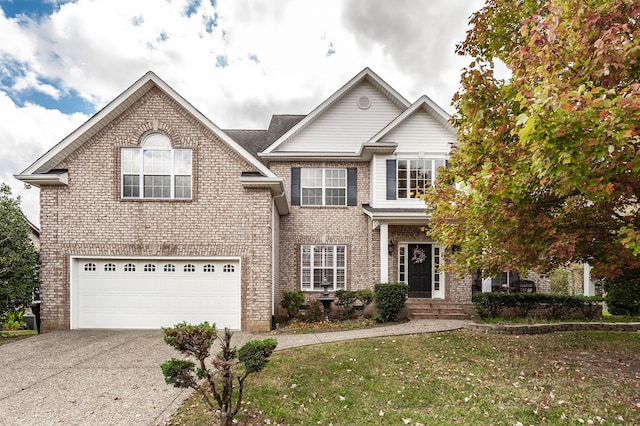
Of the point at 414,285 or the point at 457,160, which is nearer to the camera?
the point at 457,160

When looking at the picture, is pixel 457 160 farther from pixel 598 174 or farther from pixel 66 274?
pixel 66 274

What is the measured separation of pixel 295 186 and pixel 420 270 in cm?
599

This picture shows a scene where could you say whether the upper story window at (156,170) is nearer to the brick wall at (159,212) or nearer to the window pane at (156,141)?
the window pane at (156,141)

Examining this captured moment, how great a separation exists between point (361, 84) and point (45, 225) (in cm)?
1228

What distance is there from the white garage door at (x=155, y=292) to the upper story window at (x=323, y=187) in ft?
14.8

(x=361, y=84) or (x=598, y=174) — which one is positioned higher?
(x=361, y=84)

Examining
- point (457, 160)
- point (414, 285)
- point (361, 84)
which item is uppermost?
point (361, 84)

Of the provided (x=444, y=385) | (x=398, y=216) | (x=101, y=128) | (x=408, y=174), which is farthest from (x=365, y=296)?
(x=101, y=128)

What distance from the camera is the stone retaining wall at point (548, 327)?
9.15 m

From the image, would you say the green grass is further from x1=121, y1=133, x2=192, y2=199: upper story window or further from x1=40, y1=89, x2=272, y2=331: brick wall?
x1=121, y1=133, x2=192, y2=199: upper story window

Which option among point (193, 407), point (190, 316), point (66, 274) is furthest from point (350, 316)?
point (66, 274)

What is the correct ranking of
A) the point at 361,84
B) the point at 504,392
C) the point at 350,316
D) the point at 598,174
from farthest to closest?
1. the point at 361,84
2. the point at 350,316
3. the point at 504,392
4. the point at 598,174

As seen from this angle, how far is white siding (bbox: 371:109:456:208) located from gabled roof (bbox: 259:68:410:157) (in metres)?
1.38

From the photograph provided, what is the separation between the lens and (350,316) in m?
11.8
